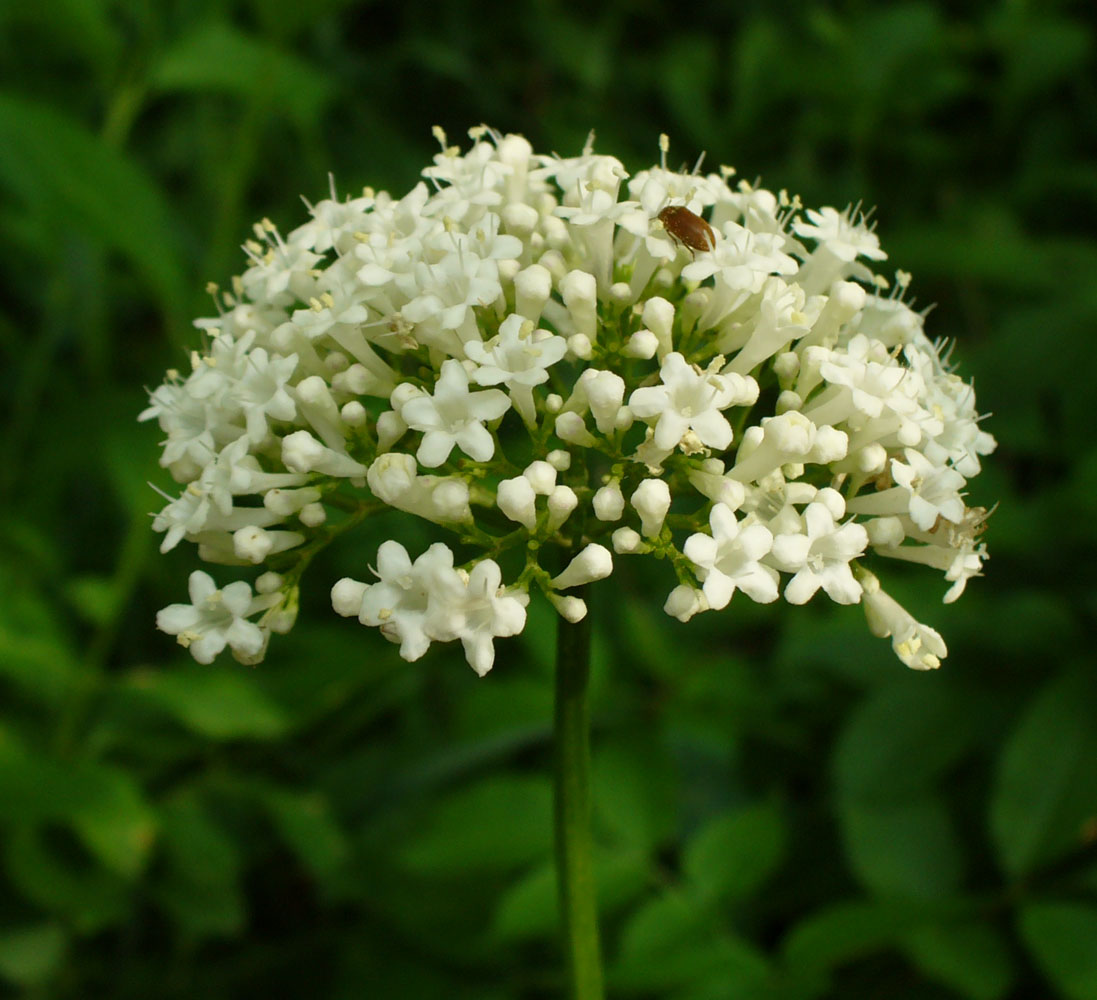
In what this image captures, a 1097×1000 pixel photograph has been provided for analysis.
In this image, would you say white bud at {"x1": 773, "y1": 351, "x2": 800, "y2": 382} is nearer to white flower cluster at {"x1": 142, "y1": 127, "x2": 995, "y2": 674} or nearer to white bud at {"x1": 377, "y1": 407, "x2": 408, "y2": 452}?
white flower cluster at {"x1": 142, "y1": 127, "x2": 995, "y2": 674}

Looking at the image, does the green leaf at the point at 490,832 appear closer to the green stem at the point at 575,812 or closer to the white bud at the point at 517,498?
the green stem at the point at 575,812

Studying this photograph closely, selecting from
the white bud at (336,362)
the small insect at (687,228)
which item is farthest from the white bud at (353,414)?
the small insect at (687,228)

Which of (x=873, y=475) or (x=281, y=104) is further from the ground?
(x=281, y=104)

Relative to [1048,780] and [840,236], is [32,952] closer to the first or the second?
[1048,780]

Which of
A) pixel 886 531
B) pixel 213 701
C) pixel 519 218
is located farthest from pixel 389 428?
pixel 213 701

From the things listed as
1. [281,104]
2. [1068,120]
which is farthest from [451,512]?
[1068,120]

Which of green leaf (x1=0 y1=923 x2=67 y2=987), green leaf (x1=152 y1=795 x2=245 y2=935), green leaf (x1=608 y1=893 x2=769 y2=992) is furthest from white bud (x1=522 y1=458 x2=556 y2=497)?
green leaf (x1=0 y1=923 x2=67 y2=987)

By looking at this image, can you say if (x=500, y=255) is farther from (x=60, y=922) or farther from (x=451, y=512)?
(x=60, y=922)
